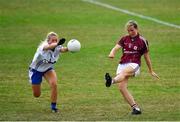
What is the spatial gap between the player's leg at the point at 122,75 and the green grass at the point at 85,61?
744 millimetres

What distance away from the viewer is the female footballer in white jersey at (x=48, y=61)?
16531 millimetres

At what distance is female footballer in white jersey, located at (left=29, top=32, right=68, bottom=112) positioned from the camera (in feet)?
54.2

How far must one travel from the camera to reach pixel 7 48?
1089 inches

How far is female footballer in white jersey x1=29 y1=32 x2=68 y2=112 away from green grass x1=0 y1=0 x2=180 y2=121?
0.61 meters

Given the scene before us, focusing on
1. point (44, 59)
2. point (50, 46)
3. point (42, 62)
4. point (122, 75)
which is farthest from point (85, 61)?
point (122, 75)

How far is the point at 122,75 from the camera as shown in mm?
16250

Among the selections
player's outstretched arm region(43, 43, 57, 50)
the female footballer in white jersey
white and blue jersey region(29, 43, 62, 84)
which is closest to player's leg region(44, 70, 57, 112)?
the female footballer in white jersey

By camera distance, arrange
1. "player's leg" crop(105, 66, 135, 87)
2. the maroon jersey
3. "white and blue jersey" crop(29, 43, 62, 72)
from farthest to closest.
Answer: "white and blue jersey" crop(29, 43, 62, 72), the maroon jersey, "player's leg" crop(105, 66, 135, 87)

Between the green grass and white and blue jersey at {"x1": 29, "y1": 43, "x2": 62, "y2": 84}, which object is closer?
white and blue jersey at {"x1": 29, "y1": 43, "x2": 62, "y2": 84}

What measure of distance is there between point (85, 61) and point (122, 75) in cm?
889

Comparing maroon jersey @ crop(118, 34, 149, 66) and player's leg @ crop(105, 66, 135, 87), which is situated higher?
maroon jersey @ crop(118, 34, 149, 66)

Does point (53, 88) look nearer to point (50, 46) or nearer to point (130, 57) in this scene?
point (50, 46)

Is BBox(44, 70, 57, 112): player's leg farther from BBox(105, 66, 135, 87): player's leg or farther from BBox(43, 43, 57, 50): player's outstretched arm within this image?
BBox(105, 66, 135, 87): player's leg

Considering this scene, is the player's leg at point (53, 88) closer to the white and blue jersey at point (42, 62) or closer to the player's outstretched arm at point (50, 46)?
the white and blue jersey at point (42, 62)
